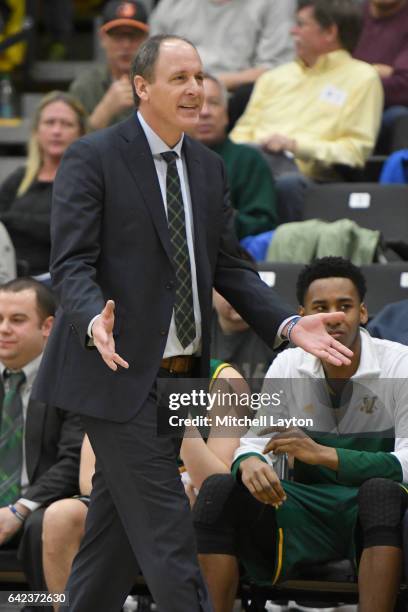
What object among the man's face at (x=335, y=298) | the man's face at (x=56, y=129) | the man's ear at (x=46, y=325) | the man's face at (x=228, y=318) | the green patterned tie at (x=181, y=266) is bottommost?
the green patterned tie at (x=181, y=266)

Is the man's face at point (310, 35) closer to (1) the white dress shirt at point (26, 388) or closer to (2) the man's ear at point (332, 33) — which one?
(2) the man's ear at point (332, 33)

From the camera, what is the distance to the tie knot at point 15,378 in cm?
507

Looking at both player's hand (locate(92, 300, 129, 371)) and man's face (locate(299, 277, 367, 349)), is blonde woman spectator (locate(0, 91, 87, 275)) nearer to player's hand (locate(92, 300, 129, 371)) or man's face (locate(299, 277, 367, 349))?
man's face (locate(299, 277, 367, 349))

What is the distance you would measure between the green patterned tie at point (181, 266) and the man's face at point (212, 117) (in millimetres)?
3015

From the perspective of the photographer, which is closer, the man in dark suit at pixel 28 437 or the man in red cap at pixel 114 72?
the man in dark suit at pixel 28 437

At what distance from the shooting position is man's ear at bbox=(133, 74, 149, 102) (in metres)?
3.76

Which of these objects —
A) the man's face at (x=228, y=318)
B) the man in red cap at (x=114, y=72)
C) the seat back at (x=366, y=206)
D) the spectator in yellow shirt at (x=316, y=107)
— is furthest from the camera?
the man in red cap at (x=114, y=72)

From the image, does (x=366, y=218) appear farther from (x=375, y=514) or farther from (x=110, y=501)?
(x=110, y=501)

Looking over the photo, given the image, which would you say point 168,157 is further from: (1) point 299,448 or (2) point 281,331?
(1) point 299,448

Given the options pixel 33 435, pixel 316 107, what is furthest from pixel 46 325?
pixel 316 107

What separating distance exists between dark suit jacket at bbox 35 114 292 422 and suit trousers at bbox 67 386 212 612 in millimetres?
84

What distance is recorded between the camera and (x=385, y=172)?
22.8ft

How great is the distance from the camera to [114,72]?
24.9ft

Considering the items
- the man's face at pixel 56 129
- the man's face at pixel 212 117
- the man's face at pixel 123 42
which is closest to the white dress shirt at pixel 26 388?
the man's face at pixel 56 129
